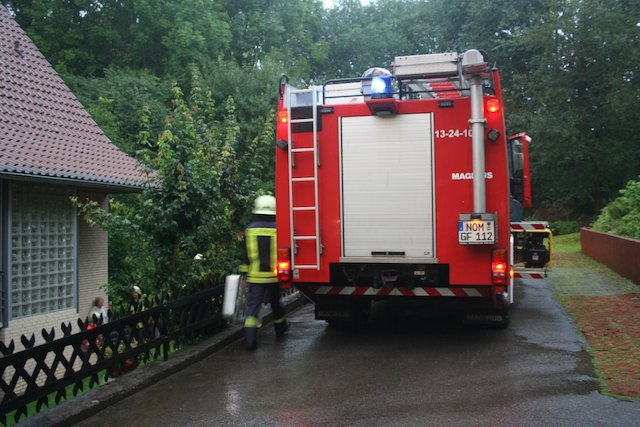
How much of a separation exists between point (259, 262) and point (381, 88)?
260cm

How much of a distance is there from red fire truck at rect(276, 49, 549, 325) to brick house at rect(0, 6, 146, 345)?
3.68 meters

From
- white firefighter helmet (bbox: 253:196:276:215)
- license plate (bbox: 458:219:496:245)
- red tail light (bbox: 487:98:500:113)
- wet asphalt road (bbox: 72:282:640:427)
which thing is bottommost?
wet asphalt road (bbox: 72:282:640:427)

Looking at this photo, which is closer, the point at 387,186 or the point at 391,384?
the point at 391,384

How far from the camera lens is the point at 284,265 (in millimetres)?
7867

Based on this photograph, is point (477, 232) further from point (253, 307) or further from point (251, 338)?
point (251, 338)

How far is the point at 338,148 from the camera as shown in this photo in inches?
305

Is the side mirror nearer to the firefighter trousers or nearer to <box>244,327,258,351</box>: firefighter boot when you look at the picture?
the firefighter trousers

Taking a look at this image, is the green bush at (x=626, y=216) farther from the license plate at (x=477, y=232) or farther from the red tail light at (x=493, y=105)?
the license plate at (x=477, y=232)

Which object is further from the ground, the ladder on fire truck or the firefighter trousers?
the ladder on fire truck

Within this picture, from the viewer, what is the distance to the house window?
9.93 metres

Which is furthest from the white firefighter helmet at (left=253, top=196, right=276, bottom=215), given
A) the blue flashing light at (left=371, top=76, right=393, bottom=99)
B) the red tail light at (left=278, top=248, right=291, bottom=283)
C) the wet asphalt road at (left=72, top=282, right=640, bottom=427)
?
the blue flashing light at (left=371, top=76, right=393, bottom=99)

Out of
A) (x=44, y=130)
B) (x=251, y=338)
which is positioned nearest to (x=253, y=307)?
(x=251, y=338)

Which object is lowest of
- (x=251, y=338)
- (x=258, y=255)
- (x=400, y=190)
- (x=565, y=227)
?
(x=251, y=338)

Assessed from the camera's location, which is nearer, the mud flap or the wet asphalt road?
the wet asphalt road
